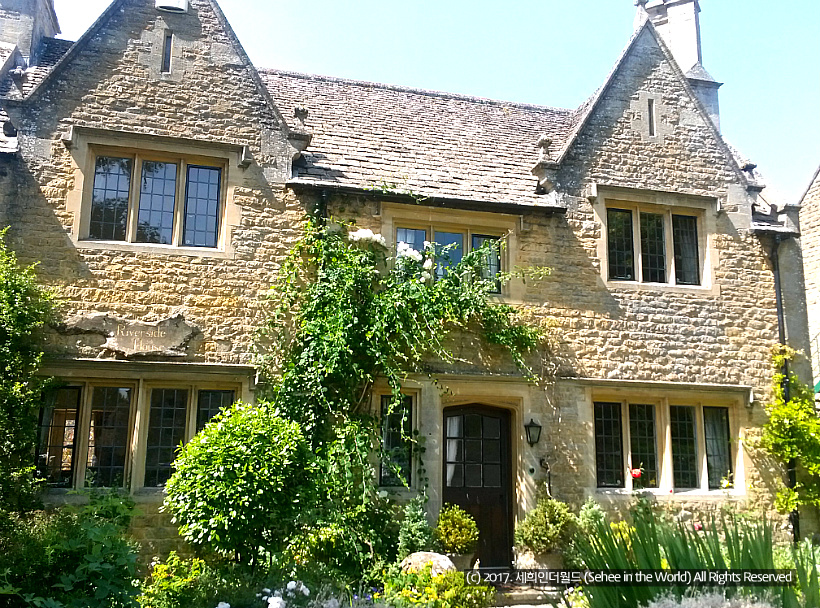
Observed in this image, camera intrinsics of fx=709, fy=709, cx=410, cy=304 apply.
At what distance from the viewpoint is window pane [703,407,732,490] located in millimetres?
11484

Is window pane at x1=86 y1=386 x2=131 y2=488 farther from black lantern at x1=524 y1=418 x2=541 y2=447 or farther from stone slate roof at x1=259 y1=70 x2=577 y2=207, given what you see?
black lantern at x1=524 y1=418 x2=541 y2=447

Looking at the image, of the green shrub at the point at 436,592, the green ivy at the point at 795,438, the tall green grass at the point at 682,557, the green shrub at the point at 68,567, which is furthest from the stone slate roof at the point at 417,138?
the tall green grass at the point at 682,557

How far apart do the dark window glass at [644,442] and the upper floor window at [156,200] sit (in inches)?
279

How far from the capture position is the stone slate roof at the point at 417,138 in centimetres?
1133

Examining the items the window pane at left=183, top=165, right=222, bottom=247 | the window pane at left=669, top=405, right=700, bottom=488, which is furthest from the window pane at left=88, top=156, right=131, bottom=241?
the window pane at left=669, top=405, right=700, bottom=488

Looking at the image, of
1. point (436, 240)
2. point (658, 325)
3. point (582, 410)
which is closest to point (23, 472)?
point (436, 240)

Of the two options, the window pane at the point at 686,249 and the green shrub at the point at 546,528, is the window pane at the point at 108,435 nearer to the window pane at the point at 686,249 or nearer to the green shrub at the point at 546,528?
the green shrub at the point at 546,528

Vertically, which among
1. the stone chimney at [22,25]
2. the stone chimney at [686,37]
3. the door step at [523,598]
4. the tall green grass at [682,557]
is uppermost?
the stone chimney at [686,37]

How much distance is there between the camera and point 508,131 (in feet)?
45.6

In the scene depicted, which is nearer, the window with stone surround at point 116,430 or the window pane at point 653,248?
the window with stone surround at point 116,430

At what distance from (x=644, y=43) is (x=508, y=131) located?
113 inches

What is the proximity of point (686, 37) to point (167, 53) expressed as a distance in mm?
10663

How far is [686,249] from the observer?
12266 mm

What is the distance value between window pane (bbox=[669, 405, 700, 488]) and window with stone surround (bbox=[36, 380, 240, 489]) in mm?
7046
